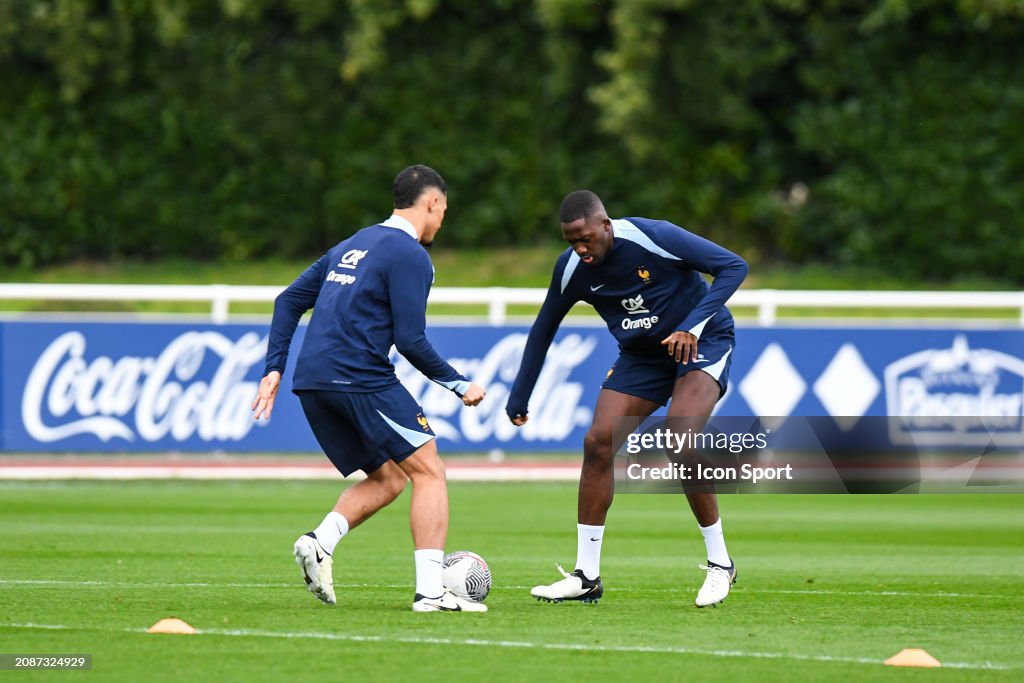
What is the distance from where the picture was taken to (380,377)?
331 inches

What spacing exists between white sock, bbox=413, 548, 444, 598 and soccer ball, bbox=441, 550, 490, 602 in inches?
6.7

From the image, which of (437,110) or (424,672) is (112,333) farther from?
(437,110)

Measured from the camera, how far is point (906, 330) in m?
17.8

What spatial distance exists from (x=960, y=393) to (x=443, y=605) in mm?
10373

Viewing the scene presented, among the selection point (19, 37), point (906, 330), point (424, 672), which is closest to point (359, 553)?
point (424, 672)

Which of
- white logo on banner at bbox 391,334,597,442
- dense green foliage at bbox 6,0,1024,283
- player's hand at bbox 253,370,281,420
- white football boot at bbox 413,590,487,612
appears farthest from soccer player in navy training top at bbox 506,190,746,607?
dense green foliage at bbox 6,0,1024,283

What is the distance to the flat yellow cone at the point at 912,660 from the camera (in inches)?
278

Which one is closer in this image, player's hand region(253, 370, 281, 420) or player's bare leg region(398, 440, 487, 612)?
player's bare leg region(398, 440, 487, 612)

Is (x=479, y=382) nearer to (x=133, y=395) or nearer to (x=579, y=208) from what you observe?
(x=133, y=395)

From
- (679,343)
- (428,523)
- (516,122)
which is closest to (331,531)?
(428,523)

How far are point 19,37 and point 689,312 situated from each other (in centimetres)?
2789

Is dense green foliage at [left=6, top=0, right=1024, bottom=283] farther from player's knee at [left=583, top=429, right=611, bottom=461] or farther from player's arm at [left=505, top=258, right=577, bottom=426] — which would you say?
player's knee at [left=583, top=429, right=611, bottom=461]

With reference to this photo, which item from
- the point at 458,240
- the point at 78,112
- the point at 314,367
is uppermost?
the point at 78,112

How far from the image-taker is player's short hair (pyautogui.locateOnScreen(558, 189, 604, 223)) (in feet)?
29.3
